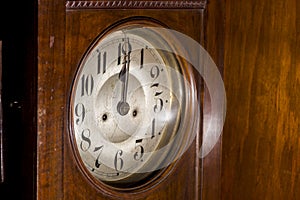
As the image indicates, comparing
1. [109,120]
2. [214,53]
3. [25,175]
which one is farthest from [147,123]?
[25,175]

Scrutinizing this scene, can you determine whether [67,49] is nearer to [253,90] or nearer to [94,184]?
[94,184]

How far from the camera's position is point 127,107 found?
1646 mm

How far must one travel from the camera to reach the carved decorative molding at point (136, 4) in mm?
1489

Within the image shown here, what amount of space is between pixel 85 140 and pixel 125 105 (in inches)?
5.4

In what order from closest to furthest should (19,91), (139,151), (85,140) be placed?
(19,91), (85,140), (139,151)

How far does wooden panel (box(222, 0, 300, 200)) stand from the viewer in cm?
173

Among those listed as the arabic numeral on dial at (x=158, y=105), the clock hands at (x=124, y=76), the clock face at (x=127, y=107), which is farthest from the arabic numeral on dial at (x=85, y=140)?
the arabic numeral on dial at (x=158, y=105)

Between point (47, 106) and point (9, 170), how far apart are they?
0.18 metres

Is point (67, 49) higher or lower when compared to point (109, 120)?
higher

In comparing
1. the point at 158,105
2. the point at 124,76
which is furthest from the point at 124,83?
the point at 158,105

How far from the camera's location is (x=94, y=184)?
1.58 metres

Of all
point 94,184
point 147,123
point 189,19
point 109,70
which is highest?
point 189,19

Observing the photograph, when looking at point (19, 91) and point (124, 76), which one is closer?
point (19, 91)

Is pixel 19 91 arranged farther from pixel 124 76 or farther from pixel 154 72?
pixel 154 72
